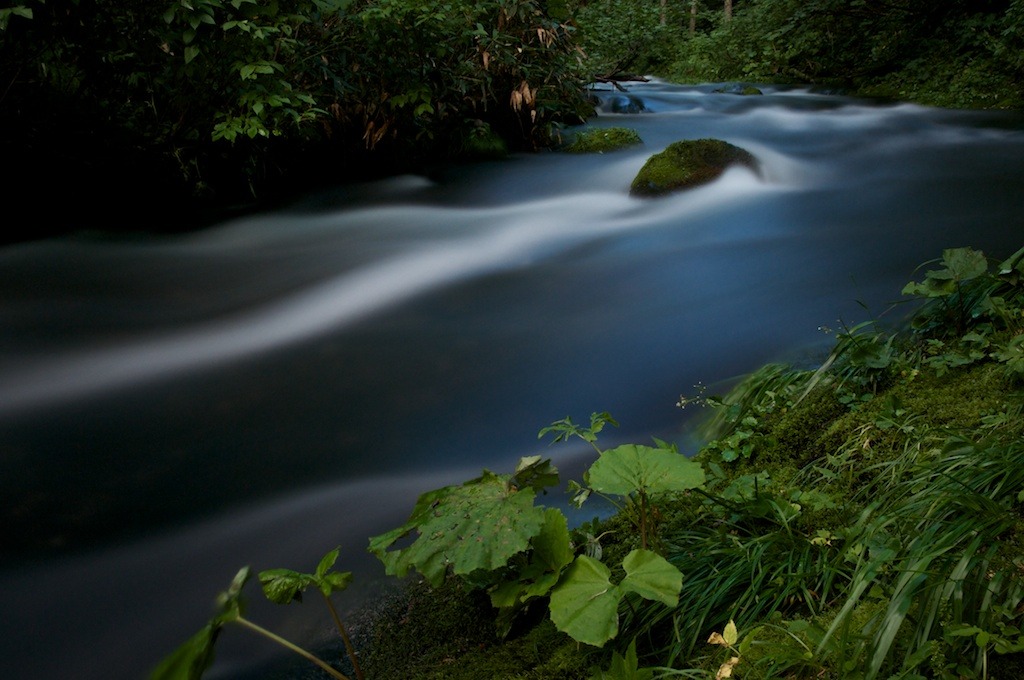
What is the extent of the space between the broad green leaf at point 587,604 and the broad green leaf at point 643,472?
7.5 inches

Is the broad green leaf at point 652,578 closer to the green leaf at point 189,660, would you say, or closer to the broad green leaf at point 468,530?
the broad green leaf at point 468,530

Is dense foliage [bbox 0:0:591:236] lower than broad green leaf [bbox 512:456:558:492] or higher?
higher

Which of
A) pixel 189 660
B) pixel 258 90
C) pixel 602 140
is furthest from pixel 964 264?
pixel 602 140

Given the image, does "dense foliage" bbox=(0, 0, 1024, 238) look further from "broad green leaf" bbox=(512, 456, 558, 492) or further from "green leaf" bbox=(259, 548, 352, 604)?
"broad green leaf" bbox=(512, 456, 558, 492)

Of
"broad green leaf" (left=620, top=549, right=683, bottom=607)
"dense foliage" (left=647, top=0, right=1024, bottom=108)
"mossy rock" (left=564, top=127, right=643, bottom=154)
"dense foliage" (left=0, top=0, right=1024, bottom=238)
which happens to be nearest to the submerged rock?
"dense foliage" (left=647, top=0, right=1024, bottom=108)

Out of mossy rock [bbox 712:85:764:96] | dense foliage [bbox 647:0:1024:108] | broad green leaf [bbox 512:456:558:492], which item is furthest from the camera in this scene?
mossy rock [bbox 712:85:764:96]

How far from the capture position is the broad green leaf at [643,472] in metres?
1.63

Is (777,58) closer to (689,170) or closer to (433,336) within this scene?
(689,170)

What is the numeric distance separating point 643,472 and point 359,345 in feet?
9.17

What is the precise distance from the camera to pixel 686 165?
6277 mm

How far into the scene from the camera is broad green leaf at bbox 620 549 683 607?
1430 mm

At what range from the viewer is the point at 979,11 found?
1093 cm

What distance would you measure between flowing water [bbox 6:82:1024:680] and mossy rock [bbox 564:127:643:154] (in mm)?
764

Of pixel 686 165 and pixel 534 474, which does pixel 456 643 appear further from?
pixel 686 165
